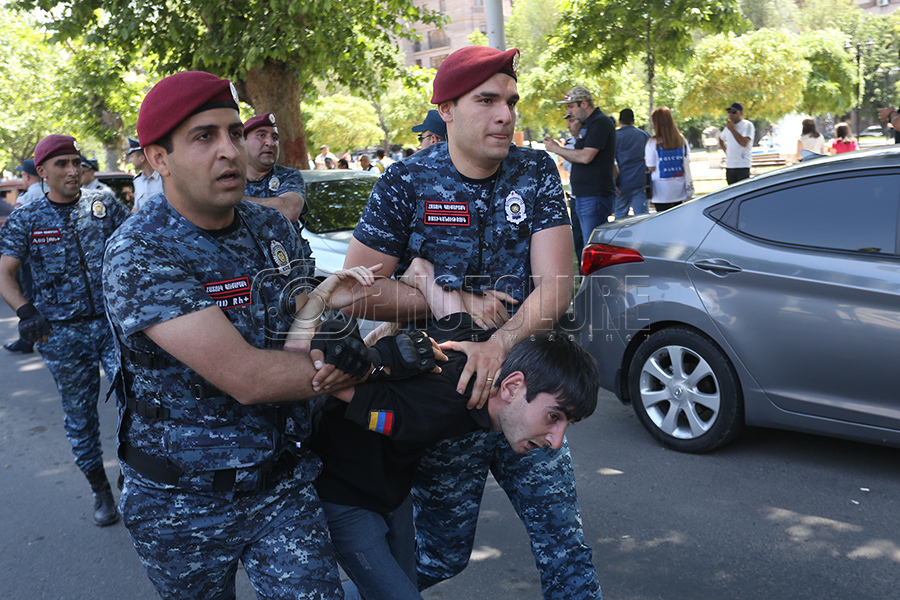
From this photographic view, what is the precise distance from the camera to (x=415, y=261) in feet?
8.68

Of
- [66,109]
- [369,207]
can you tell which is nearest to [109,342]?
[369,207]

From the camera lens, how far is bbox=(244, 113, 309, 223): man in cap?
5270 millimetres

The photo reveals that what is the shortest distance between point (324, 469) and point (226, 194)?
0.80m

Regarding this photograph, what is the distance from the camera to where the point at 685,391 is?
15.4 feet

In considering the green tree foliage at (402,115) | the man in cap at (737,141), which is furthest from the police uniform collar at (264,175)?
the green tree foliage at (402,115)

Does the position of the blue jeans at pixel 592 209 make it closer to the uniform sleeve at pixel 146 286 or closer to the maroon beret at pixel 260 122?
the maroon beret at pixel 260 122

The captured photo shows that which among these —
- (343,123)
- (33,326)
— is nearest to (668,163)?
(33,326)

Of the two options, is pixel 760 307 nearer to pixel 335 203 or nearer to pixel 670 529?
pixel 670 529

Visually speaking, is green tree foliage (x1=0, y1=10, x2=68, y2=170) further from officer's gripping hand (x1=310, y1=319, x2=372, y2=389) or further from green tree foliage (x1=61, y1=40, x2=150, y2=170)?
officer's gripping hand (x1=310, y1=319, x2=372, y2=389)

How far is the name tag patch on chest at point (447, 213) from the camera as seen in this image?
2.59 metres

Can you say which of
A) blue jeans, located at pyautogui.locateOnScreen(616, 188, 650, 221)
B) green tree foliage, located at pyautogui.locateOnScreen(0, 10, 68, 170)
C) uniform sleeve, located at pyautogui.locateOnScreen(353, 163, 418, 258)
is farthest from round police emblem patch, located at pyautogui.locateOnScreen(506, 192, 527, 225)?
green tree foliage, located at pyautogui.locateOnScreen(0, 10, 68, 170)

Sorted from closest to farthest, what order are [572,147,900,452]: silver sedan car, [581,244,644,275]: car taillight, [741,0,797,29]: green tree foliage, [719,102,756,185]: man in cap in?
[572,147,900,452]: silver sedan car
[581,244,644,275]: car taillight
[719,102,756,185]: man in cap
[741,0,797,29]: green tree foliage

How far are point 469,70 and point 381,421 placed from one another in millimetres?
1100

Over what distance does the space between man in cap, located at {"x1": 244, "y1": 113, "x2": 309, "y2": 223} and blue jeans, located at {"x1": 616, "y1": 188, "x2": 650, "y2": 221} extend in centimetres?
548
